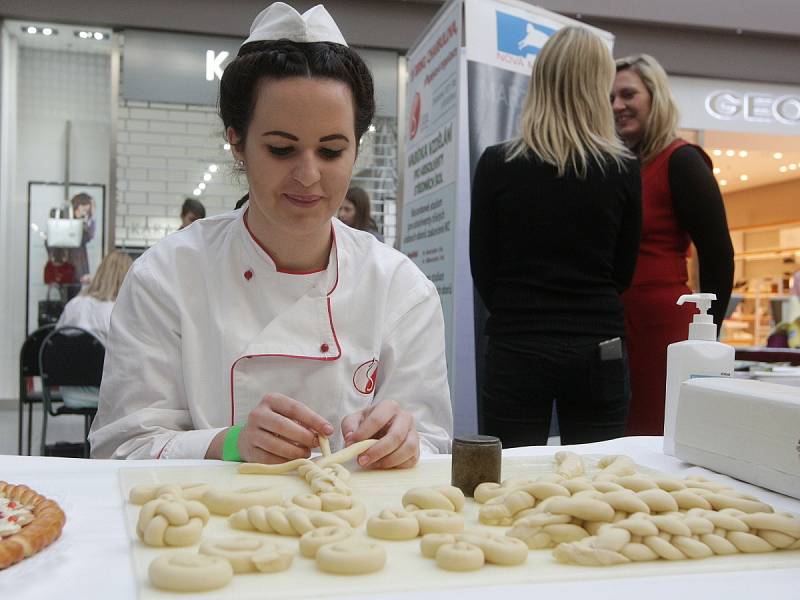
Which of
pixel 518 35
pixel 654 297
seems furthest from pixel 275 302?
pixel 518 35

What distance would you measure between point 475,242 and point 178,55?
423cm

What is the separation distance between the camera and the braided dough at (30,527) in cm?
65

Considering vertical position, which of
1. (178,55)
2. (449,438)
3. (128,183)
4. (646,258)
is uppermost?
(178,55)

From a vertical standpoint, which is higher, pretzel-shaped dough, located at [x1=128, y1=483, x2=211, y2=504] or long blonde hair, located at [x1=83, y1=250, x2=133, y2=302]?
long blonde hair, located at [x1=83, y1=250, x2=133, y2=302]

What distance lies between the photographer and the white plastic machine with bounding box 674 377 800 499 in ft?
3.17

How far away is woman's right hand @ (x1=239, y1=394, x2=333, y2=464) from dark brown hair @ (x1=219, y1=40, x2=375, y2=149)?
529 millimetres

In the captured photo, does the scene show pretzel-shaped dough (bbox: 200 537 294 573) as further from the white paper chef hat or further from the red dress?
the red dress

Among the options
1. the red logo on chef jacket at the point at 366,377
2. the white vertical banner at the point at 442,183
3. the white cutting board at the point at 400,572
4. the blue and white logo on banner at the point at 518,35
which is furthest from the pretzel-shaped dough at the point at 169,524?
the blue and white logo on banner at the point at 518,35

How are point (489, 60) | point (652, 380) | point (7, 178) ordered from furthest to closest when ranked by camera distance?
point (7, 178) < point (489, 60) < point (652, 380)

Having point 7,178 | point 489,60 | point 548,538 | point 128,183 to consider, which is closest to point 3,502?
point 548,538

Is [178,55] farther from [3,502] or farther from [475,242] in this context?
[3,502]

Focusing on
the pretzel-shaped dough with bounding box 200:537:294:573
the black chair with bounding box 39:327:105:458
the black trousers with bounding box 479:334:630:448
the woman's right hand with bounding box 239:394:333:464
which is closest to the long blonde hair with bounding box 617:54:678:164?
the black trousers with bounding box 479:334:630:448

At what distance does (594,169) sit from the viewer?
1930 mm

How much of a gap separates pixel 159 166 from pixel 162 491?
522 centimetres
